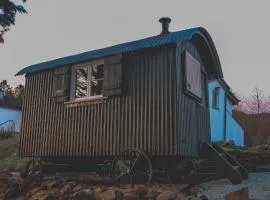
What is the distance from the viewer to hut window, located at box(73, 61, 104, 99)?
12.7m

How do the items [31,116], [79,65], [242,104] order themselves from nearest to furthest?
[79,65] → [31,116] → [242,104]

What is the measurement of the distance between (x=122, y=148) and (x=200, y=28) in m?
4.67

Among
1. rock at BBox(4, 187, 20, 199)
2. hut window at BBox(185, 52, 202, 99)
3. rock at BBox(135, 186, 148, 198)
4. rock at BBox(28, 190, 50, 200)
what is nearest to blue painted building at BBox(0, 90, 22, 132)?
rock at BBox(4, 187, 20, 199)

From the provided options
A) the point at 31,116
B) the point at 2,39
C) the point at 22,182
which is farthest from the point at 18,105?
the point at 22,182

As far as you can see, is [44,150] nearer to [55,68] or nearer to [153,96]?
[55,68]

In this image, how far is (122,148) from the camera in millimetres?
11594

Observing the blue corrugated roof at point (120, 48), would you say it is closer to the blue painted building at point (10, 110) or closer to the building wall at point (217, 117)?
the building wall at point (217, 117)

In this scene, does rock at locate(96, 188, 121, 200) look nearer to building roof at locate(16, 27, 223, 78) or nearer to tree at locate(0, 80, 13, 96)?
building roof at locate(16, 27, 223, 78)

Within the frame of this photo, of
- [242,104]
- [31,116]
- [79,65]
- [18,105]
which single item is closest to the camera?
[79,65]

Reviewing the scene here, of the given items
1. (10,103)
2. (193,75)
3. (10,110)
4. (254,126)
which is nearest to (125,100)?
(193,75)

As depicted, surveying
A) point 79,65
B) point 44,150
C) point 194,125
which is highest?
point 79,65

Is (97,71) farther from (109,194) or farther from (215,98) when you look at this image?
(215,98)

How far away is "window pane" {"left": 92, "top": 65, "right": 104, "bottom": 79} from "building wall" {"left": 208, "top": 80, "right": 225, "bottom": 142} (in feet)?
44.6

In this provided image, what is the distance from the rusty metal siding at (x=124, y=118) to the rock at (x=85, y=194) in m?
2.57
